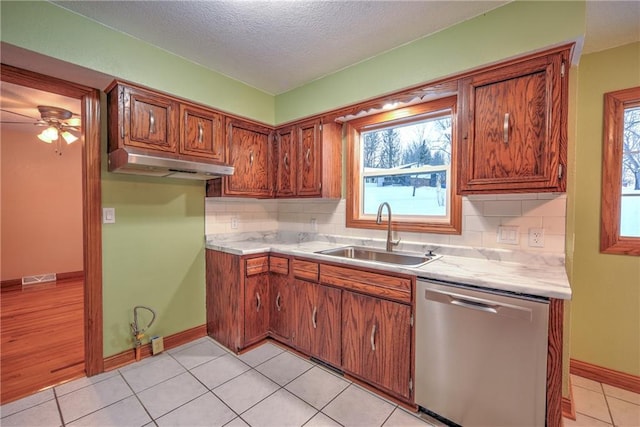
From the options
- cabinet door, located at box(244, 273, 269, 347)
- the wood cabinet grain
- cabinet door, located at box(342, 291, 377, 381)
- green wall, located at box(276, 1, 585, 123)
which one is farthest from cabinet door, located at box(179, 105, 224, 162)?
cabinet door, located at box(342, 291, 377, 381)

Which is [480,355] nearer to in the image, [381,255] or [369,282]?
[369,282]

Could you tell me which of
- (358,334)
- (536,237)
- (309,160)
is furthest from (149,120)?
(536,237)

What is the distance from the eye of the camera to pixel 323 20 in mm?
1820

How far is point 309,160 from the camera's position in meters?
2.74

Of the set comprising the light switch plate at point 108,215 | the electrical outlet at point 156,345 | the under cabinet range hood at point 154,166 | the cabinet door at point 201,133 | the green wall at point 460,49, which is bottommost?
the electrical outlet at point 156,345

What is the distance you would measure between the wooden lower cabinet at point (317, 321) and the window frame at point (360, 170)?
799mm

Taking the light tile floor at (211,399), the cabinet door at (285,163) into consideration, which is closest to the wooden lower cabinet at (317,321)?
the light tile floor at (211,399)

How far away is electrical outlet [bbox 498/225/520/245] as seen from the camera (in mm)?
1887

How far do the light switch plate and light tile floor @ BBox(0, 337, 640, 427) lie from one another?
1159 mm

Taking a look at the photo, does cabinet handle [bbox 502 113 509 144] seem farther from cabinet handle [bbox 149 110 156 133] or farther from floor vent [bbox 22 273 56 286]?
floor vent [bbox 22 273 56 286]

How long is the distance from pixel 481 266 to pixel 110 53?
2.83 m

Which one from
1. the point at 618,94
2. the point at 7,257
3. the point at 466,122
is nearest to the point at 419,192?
the point at 466,122

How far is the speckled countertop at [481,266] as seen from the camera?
1369 mm

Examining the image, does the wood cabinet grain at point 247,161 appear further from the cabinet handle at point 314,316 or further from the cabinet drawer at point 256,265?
the cabinet handle at point 314,316
